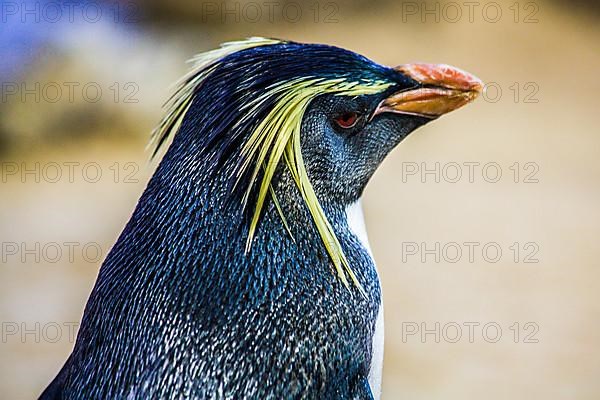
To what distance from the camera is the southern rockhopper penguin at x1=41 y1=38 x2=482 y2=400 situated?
0.73 metres

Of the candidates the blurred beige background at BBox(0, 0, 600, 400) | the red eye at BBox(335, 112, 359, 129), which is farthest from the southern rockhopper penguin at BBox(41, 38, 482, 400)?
the blurred beige background at BBox(0, 0, 600, 400)

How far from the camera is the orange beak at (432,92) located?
0.86 m

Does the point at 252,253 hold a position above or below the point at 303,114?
below

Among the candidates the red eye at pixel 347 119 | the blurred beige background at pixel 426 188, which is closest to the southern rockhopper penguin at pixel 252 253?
the red eye at pixel 347 119

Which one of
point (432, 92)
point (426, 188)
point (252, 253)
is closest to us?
point (252, 253)

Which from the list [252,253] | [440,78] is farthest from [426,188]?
[252,253]

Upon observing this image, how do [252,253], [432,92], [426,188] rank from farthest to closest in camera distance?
[426,188], [432,92], [252,253]

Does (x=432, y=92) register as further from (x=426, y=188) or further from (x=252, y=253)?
(x=426, y=188)

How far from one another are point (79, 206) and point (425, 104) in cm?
163

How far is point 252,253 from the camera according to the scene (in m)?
0.76

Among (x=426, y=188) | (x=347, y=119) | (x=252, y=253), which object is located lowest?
(x=426, y=188)

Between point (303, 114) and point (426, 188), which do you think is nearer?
point (303, 114)

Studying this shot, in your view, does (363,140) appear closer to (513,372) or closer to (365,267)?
(365,267)

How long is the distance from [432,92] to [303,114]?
154 mm
